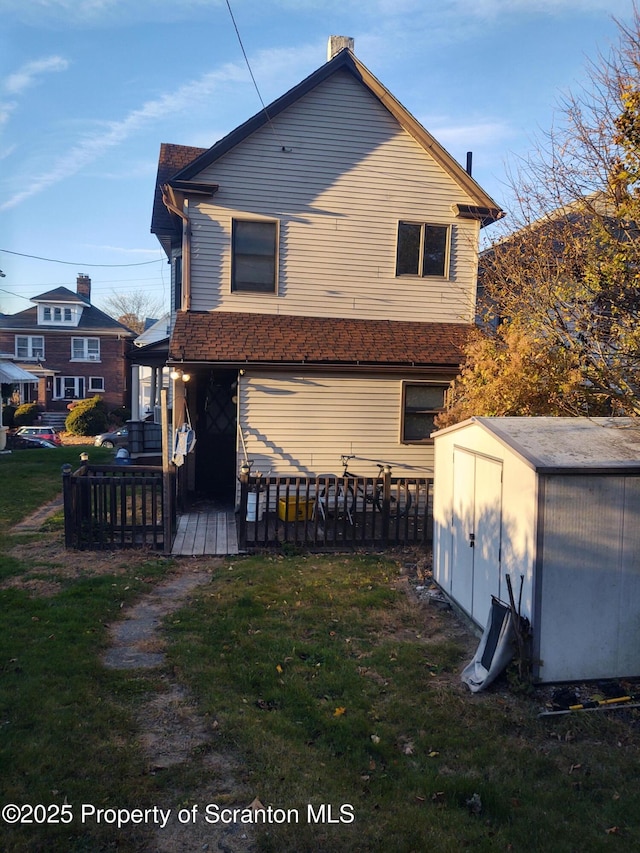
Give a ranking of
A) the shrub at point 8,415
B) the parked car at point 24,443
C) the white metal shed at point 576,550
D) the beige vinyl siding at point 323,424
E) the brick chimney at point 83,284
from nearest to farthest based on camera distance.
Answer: the white metal shed at point 576,550 → the beige vinyl siding at point 323,424 → the parked car at point 24,443 → the shrub at point 8,415 → the brick chimney at point 83,284

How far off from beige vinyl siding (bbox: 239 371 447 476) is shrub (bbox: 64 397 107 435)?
23089mm

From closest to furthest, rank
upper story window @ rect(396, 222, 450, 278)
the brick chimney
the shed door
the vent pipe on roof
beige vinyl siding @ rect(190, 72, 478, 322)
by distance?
the shed door < beige vinyl siding @ rect(190, 72, 478, 322) < upper story window @ rect(396, 222, 450, 278) < the vent pipe on roof < the brick chimney

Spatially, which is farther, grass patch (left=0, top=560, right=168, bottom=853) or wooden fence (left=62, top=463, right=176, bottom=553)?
wooden fence (left=62, top=463, right=176, bottom=553)

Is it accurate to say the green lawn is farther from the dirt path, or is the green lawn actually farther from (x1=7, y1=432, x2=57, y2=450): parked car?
(x1=7, y1=432, x2=57, y2=450): parked car

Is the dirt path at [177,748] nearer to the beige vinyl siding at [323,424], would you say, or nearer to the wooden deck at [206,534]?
the wooden deck at [206,534]

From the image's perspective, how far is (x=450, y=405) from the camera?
11789mm

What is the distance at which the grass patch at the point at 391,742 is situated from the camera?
3.46m

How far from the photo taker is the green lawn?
3465 millimetres

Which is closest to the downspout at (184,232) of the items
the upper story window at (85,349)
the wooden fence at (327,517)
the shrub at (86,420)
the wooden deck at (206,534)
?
the wooden deck at (206,534)

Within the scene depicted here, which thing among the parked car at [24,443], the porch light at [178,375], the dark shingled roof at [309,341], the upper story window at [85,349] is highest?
the upper story window at [85,349]

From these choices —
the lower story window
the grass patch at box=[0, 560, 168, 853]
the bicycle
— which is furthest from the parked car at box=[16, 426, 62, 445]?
the grass patch at box=[0, 560, 168, 853]

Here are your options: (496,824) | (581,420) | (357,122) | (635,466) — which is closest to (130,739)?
(496,824)

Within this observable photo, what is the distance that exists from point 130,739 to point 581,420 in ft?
17.2

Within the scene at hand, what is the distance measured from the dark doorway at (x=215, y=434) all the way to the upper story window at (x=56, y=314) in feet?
112
